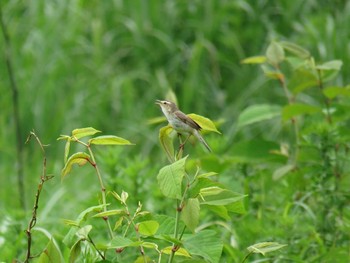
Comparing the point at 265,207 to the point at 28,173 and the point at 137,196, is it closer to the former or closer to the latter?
the point at 137,196

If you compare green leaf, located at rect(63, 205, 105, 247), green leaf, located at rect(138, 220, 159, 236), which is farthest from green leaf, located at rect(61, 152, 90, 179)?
green leaf, located at rect(138, 220, 159, 236)

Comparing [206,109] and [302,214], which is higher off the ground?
[302,214]

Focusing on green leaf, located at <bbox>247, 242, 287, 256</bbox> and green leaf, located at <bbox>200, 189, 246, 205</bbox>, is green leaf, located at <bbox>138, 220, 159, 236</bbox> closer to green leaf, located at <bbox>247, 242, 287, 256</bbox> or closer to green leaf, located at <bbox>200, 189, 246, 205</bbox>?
green leaf, located at <bbox>200, 189, 246, 205</bbox>

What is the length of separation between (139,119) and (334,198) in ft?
11.0

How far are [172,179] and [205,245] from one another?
218 millimetres

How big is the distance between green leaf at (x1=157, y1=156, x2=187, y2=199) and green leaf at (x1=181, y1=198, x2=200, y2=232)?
3cm

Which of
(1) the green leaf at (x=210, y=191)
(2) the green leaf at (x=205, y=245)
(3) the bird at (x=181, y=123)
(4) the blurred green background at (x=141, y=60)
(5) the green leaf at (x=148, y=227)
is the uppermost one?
(3) the bird at (x=181, y=123)

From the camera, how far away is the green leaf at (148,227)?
2.13 meters

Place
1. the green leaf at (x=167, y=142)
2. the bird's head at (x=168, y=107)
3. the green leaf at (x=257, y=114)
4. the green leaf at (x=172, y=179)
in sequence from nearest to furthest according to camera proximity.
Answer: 1. the green leaf at (x=172, y=179)
2. the green leaf at (x=167, y=142)
3. the bird's head at (x=168, y=107)
4. the green leaf at (x=257, y=114)

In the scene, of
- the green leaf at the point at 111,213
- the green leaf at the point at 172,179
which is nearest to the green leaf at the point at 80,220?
the green leaf at the point at 111,213

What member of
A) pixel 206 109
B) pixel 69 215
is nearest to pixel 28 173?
pixel 69 215

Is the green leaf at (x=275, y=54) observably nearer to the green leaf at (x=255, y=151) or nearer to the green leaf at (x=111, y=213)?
the green leaf at (x=255, y=151)

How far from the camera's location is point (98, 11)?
7164 mm

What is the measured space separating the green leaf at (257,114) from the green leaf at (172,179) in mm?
1397
